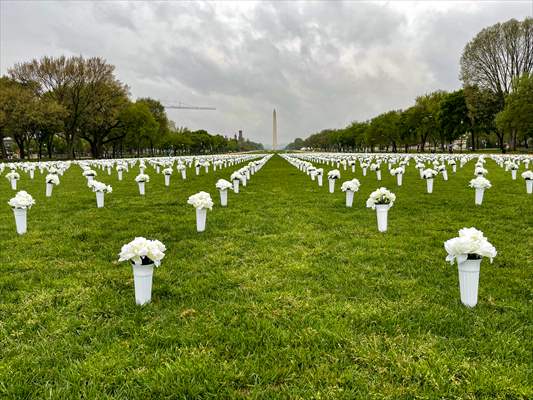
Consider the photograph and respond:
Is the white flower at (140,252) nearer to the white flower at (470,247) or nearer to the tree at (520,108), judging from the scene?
the white flower at (470,247)

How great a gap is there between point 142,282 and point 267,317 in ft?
5.50

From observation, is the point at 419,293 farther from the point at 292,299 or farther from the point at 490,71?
the point at 490,71

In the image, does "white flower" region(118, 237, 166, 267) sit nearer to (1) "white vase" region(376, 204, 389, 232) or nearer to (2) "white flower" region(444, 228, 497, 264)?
(2) "white flower" region(444, 228, 497, 264)

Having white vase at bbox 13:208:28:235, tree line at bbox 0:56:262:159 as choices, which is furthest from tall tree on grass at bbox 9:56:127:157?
white vase at bbox 13:208:28:235

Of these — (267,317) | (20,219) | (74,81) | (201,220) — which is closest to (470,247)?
(267,317)

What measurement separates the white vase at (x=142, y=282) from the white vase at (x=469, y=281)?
12.9ft

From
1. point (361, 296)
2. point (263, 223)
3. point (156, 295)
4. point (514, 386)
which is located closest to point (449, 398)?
point (514, 386)

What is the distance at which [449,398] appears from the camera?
10.3 feet

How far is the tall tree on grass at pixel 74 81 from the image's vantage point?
54406mm

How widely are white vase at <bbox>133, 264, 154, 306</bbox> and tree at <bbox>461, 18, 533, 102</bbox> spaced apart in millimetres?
63499

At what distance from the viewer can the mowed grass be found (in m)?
3.35

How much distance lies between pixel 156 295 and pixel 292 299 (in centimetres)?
188

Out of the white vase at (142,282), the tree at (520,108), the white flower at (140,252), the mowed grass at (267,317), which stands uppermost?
the tree at (520,108)

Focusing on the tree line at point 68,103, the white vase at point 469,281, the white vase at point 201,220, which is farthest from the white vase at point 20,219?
the tree line at point 68,103
